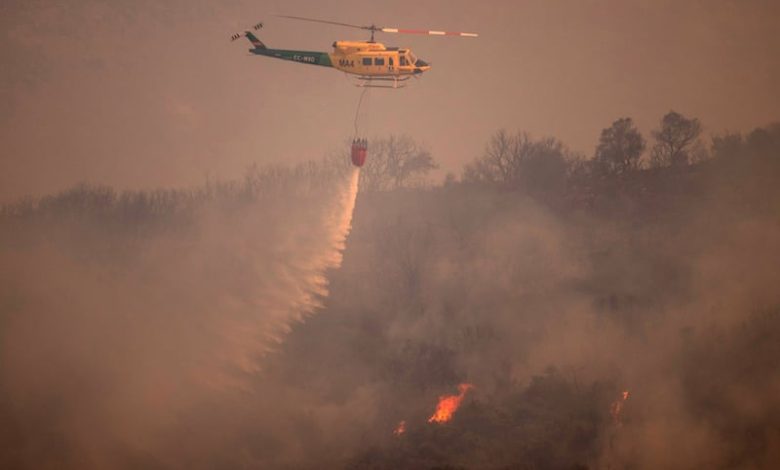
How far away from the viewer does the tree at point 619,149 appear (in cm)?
5441

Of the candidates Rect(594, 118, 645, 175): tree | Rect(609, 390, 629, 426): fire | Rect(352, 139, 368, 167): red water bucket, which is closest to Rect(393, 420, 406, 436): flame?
Rect(609, 390, 629, 426): fire

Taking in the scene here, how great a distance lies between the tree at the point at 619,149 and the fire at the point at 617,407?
23.7 m

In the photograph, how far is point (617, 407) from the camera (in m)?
35.2

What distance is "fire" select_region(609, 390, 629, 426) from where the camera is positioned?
113ft

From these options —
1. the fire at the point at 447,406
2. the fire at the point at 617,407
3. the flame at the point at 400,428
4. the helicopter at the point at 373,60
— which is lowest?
the flame at the point at 400,428

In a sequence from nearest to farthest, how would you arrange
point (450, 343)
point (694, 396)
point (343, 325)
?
1. point (694, 396)
2. point (450, 343)
3. point (343, 325)

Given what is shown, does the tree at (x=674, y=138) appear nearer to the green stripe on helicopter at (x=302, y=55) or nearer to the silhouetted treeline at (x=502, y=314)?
the silhouetted treeline at (x=502, y=314)

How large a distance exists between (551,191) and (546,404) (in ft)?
80.1

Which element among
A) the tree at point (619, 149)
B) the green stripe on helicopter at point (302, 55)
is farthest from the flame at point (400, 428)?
the tree at point (619, 149)

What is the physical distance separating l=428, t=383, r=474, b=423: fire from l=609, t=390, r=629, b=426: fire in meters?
7.40

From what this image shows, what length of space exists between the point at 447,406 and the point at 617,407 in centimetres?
832

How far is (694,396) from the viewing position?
113 feet

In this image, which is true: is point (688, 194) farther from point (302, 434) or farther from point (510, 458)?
point (302, 434)

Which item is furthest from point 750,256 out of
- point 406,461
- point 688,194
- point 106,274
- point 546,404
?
point 106,274
